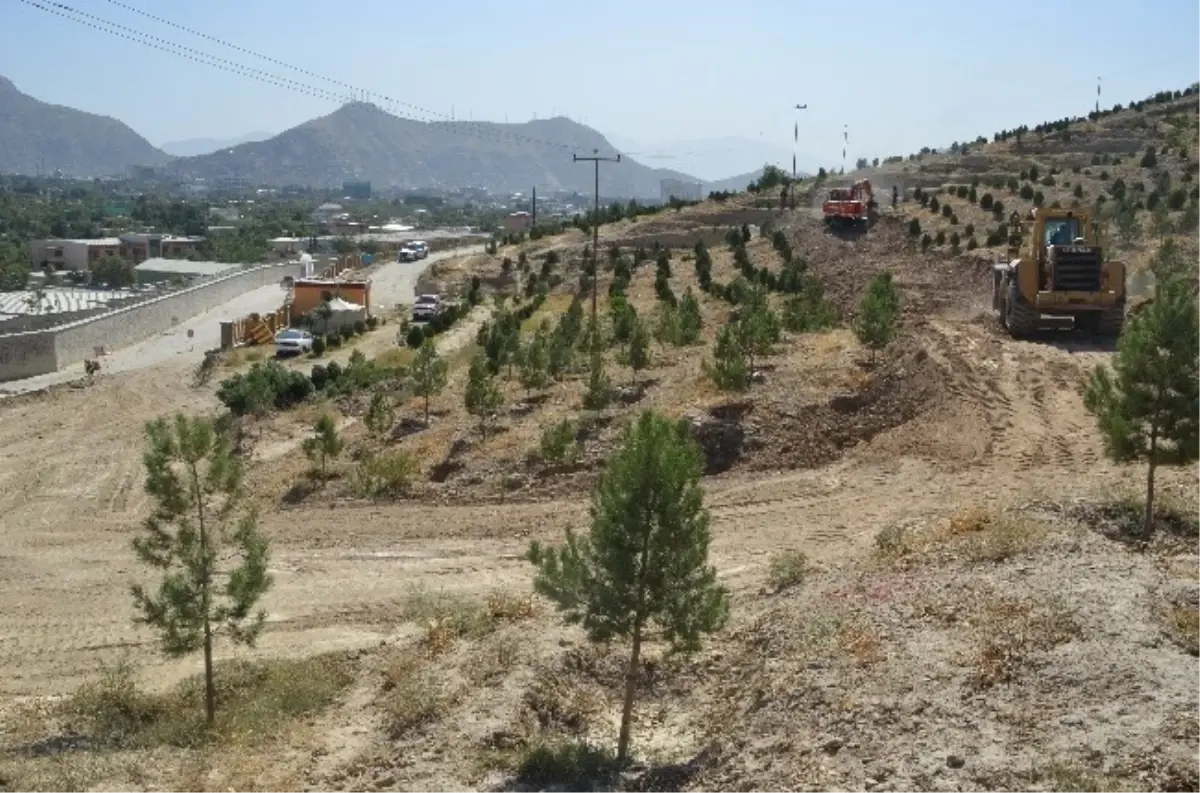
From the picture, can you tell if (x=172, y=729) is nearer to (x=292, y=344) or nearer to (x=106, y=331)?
(x=292, y=344)

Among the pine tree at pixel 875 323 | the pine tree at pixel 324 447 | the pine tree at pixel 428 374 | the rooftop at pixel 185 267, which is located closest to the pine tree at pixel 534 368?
the pine tree at pixel 428 374

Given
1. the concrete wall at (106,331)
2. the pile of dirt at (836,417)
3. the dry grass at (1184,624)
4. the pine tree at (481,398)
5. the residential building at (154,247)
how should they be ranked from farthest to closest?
1. the residential building at (154,247)
2. the concrete wall at (106,331)
3. the pine tree at (481,398)
4. the pile of dirt at (836,417)
5. the dry grass at (1184,624)

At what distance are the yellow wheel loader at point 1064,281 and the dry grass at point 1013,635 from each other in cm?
1674

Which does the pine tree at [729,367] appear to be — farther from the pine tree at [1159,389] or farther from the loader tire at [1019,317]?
the pine tree at [1159,389]

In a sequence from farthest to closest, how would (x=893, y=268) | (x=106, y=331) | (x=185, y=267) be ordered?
(x=185, y=267)
(x=106, y=331)
(x=893, y=268)

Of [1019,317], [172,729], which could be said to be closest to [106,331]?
[1019,317]

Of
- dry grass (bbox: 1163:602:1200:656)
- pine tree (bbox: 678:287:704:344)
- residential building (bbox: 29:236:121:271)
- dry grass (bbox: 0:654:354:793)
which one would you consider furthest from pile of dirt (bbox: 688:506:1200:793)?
residential building (bbox: 29:236:121:271)

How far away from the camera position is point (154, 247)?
115875mm

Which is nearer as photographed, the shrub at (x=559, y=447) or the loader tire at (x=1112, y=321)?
the shrub at (x=559, y=447)

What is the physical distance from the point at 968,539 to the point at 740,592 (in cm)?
287

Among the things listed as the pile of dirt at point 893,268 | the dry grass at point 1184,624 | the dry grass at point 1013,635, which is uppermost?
the pile of dirt at point 893,268

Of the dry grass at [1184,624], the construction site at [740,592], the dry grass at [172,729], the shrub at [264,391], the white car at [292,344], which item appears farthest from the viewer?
the white car at [292,344]

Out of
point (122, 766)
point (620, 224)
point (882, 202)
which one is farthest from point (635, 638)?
point (620, 224)

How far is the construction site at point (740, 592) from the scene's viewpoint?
33.2 feet
